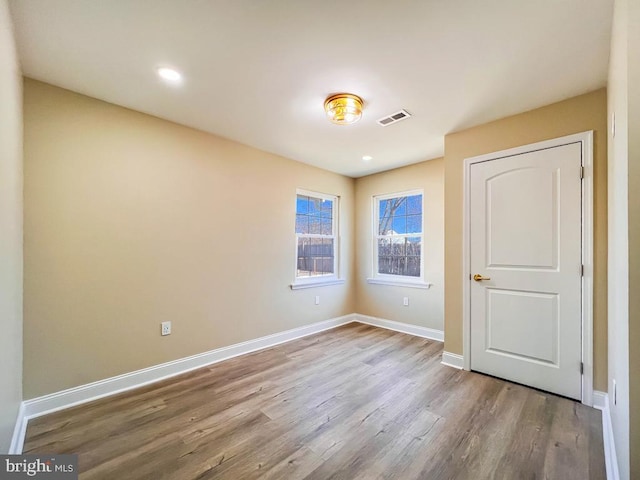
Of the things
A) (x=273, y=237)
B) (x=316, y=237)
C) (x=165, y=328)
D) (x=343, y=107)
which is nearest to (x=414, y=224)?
(x=316, y=237)

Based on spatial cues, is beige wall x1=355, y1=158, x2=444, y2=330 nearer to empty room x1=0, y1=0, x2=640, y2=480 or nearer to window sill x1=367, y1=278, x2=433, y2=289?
window sill x1=367, y1=278, x2=433, y2=289

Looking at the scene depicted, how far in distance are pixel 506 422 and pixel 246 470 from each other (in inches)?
68.2

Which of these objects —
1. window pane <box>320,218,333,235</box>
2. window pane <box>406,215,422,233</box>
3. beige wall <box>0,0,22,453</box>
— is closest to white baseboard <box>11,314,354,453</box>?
beige wall <box>0,0,22,453</box>

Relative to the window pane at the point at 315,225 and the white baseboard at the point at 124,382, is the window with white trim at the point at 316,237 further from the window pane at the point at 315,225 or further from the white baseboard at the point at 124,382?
the white baseboard at the point at 124,382

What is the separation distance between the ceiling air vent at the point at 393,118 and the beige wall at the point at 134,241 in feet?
4.87

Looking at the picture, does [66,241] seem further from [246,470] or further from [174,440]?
[246,470]

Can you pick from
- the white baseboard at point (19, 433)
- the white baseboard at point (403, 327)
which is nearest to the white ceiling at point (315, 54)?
the white baseboard at point (19, 433)

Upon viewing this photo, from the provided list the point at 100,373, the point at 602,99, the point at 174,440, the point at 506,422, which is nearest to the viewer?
the point at 174,440

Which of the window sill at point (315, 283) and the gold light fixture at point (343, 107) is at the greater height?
the gold light fixture at point (343, 107)

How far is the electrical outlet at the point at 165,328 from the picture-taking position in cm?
258

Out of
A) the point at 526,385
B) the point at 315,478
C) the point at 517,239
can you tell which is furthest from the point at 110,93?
the point at 526,385

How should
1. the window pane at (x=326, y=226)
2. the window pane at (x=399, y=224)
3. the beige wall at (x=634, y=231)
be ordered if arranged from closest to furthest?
1. the beige wall at (x=634, y=231)
2. the window pane at (x=399, y=224)
3. the window pane at (x=326, y=226)

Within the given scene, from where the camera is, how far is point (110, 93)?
2158mm

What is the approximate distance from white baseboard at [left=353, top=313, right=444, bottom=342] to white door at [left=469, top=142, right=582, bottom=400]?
976mm
